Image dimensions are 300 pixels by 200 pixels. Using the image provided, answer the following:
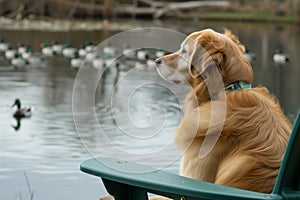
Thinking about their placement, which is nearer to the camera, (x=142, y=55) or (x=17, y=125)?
(x=17, y=125)

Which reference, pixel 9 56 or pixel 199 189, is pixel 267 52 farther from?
pixel 199 189

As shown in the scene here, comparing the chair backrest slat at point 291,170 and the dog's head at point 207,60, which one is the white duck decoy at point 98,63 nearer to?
the dog's head at point 207,60

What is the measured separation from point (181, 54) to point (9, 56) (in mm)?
14756

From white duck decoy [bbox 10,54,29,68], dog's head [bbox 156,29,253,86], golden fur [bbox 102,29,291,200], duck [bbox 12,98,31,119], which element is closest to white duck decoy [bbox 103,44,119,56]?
white duck decoy [bbox 10,54,29,68]

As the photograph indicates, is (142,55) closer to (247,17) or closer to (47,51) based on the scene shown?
(47,51)

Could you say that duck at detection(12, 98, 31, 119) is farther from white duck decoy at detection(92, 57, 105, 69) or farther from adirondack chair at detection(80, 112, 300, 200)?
white duck decoy at detection(92, 57, 105, 69)

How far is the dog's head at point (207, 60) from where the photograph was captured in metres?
3.34

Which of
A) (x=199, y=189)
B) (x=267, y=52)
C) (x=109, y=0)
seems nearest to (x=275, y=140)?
(x=199, y=189)

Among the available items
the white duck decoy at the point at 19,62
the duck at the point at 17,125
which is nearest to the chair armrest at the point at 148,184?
the duck at the point at 17,125

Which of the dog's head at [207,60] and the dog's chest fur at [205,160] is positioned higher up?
the dog's head at [207,60]

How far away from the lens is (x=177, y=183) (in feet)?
9.05

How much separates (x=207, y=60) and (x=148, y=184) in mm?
798

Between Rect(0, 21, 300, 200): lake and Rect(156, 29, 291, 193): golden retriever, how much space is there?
0.11 meters

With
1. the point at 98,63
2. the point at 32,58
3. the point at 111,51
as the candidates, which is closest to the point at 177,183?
the point at 98,63
